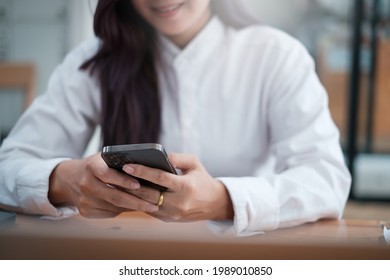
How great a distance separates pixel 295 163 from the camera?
110 centimetres

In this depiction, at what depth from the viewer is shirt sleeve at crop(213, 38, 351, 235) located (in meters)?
1.03

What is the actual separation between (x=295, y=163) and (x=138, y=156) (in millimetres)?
347

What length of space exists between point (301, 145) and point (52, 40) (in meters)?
0.51

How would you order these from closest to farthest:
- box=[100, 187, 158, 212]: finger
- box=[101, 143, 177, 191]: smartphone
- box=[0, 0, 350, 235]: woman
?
box=[101, 143, 177, 191]: smartphone < box=[100, 187, 158, 212]: finger < box=[0, 0, 350, 235]: woman

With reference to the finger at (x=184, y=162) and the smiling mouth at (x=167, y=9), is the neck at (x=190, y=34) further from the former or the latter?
the finger at (x=184, y=162)

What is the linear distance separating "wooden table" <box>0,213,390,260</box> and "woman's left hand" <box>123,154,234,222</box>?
2.3 inches

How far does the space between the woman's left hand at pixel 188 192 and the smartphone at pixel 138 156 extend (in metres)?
0.01

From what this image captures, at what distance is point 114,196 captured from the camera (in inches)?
38.2

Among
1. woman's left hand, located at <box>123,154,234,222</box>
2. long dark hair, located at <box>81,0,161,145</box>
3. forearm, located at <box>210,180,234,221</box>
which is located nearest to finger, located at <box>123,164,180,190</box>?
woman's left hand, located at <box>123,154,234,222</box>

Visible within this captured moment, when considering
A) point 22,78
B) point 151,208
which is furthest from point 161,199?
point 22,78

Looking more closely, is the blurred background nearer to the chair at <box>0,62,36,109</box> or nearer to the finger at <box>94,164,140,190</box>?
the chair at <box>0,62,36,109</box>

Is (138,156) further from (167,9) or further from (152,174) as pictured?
(167,9)

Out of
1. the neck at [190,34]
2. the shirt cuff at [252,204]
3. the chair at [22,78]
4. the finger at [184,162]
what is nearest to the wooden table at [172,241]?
the shirt cuff at [252,204]
